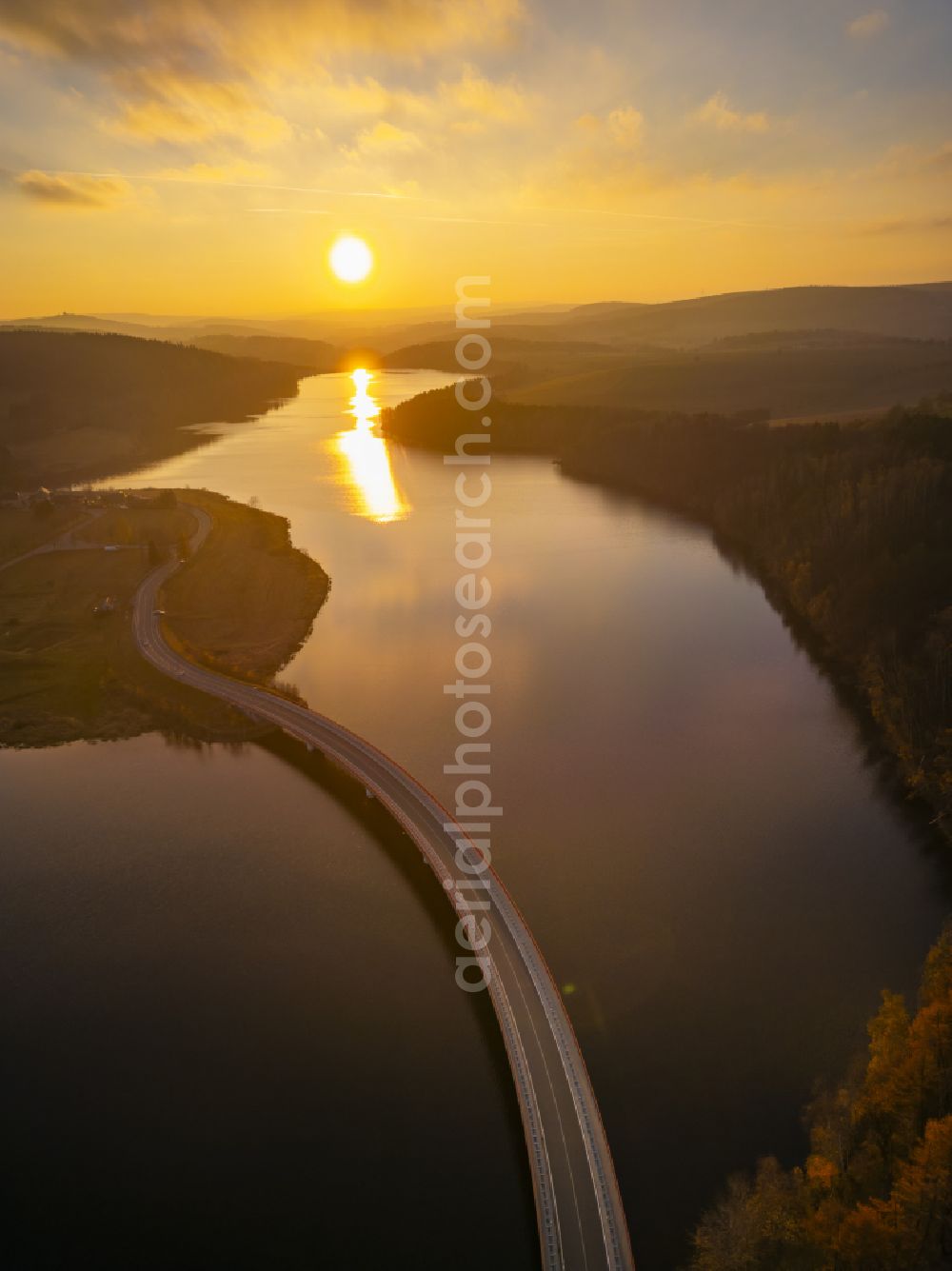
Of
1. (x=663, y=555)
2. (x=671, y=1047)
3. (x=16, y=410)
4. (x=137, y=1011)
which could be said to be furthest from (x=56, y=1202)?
(x=16, y=410)

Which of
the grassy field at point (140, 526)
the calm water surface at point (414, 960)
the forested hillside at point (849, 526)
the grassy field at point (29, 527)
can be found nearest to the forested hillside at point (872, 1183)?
the calm water surface at point (414, 960)

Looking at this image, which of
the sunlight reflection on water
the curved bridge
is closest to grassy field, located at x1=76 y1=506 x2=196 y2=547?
the sunlight reflection on water

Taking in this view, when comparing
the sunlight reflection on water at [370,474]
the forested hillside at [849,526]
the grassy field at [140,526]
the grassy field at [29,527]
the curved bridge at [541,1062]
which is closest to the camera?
the curved bridge at [541,1062]

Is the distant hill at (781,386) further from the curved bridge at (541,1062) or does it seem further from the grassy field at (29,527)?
the curved bridge at (541,1062)

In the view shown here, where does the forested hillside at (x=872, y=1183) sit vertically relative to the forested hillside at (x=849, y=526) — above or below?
below

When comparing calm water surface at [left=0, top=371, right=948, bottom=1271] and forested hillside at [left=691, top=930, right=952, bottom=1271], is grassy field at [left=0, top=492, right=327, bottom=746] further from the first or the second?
forested hillside at [left=691, top=930, right=952, bottom=1271]

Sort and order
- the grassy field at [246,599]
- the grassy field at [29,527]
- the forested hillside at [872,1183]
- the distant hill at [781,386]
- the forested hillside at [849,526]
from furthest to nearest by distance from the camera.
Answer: the distant hill at [781,386]
the grassy field at [29,527]
the grassy field at [246,599]
the forested hillside at [849,526]
the forested hillside at [872,1183]

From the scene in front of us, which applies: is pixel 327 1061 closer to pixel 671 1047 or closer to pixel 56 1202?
pixel 56 1202
